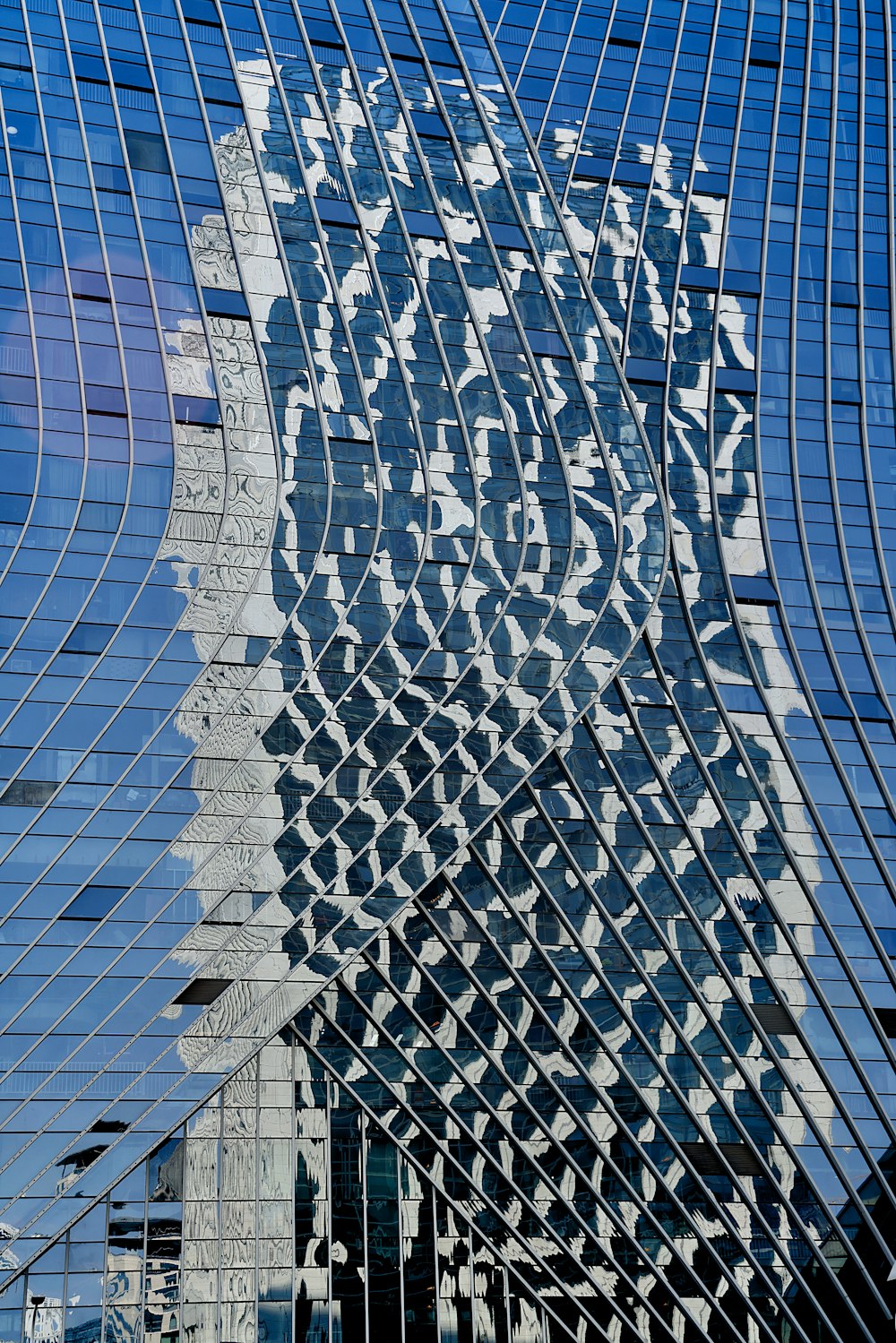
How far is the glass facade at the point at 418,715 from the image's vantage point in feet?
88.4

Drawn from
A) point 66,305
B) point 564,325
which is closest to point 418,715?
point 564,325

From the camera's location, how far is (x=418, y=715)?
28.8 metres

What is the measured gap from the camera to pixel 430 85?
32719mm

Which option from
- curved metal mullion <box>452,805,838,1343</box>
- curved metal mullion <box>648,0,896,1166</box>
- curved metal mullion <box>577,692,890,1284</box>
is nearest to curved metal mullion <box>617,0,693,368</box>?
curved metal mullion <box>648,0,896,1166</box>

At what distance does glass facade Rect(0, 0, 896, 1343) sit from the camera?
26.9 m

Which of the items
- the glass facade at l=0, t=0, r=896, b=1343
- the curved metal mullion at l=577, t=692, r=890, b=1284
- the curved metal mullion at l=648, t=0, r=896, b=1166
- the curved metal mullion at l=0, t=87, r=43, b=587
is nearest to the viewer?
the glass facade at l=0, t=0, r=896, b=1343

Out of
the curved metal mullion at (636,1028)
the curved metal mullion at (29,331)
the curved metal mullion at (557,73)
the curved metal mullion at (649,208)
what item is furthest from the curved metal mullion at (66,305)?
the curved metal mullion at (649,208)

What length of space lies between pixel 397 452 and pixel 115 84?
9.42 meters

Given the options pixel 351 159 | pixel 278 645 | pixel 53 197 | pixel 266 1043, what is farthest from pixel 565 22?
pixel 266 1043

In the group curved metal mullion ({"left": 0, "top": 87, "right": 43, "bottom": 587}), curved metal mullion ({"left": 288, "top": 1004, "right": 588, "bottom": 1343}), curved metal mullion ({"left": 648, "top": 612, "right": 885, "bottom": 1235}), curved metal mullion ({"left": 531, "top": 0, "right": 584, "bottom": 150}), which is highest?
curved metal mullion ({"left": 531, "top": 0, "right": 584, "bottom": 150})

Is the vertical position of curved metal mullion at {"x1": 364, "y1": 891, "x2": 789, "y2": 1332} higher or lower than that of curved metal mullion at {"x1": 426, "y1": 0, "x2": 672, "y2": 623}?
lower

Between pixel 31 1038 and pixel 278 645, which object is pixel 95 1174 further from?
pixel 278 645

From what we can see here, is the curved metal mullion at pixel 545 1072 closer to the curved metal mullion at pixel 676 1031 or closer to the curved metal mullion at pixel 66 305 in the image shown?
the curved metal mullion at pixel 676 1031

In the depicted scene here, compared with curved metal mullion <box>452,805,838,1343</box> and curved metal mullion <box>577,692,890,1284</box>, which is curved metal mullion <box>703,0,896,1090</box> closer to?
curved metal mullion <box>577,692,890,1284</box>
